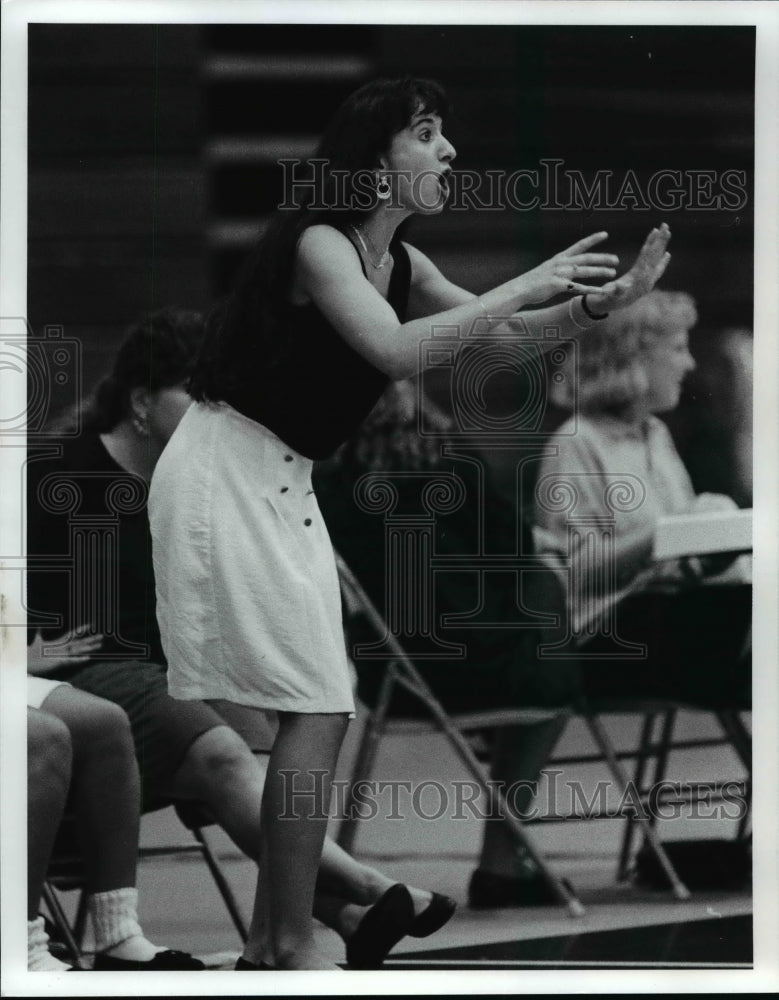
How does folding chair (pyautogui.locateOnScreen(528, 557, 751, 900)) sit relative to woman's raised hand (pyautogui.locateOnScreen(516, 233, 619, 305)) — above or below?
below

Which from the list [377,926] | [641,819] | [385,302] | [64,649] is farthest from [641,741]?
[64,649]

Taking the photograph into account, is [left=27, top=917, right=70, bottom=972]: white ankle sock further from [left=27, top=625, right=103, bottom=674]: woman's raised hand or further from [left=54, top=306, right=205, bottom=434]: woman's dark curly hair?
[left=54, top=306, right=205, bottom=434]: woman's dark curly hair

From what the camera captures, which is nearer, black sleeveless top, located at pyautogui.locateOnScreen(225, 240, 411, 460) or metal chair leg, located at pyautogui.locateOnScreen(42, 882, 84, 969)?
black sleeveless top, located at pyautogui.locateOnScreen(225, 240, 411, 460)

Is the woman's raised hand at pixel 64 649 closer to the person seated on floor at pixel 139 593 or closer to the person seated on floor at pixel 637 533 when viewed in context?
the person seated on floor at pixel 139 593

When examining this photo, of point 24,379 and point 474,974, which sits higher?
point 24,379

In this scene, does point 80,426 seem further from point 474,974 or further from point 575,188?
point 474,974

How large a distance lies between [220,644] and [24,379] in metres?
0.87

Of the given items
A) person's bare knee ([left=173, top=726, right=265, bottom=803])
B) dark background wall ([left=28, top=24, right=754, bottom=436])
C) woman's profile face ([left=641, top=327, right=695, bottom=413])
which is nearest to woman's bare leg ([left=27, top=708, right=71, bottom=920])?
person's bare knee ([left=173, top=726, right=265, bottom=803])

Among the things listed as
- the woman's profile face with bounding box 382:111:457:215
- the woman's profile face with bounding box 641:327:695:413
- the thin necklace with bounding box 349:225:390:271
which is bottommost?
the woman's profile face with bounding box 641:327:695:413

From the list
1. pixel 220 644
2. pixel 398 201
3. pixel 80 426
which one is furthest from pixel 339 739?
pixel 398 201

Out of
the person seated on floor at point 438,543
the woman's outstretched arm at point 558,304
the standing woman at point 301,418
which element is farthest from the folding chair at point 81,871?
the woman's outstretched arm at point 558,304

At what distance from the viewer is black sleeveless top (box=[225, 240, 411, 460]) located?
14.1ft

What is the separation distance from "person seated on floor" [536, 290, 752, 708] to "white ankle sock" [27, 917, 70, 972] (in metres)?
1.57

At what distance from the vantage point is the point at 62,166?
4.37m
